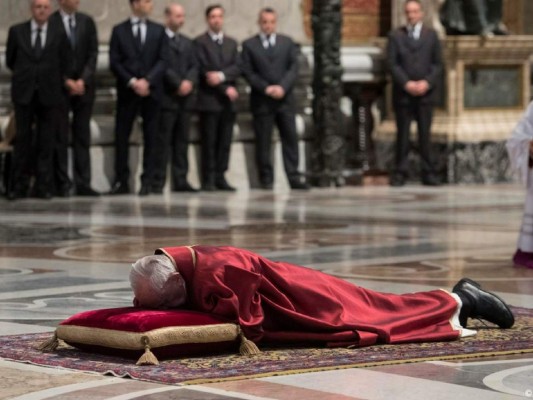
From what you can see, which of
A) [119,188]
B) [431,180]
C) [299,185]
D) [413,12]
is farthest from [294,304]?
[431,180]

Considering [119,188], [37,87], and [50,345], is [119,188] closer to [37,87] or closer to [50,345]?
[37,87]

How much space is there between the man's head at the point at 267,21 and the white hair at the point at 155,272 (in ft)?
37.2

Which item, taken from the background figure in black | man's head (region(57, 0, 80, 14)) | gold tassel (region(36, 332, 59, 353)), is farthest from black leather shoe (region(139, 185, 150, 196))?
gold tassel (region(36, 332, 59, 353))

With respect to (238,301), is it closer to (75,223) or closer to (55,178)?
(75,223)

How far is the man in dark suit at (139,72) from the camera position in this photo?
16156mm

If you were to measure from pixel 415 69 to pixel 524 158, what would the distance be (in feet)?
27.5

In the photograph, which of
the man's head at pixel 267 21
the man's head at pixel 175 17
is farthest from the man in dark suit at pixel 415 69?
the man's head at pixel 175 17

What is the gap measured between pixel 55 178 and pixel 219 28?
228cm

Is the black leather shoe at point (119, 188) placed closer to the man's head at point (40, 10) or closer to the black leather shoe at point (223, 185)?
the black leather shoe at point (223, 185)

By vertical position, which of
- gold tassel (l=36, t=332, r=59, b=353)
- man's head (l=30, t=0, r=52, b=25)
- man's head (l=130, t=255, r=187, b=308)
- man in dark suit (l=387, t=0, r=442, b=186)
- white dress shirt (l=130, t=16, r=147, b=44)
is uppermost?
man's head (l=30, t=0, r=52, b=25)

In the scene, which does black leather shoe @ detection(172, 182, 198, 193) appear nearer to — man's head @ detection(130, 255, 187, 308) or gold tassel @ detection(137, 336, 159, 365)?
man's head @ detection(130, 255, 187, 308)

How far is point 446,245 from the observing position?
34.7ft

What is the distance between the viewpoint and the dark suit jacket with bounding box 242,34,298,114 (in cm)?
1688

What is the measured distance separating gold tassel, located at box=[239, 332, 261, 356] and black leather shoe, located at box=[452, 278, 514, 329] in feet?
3.46
